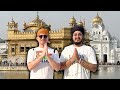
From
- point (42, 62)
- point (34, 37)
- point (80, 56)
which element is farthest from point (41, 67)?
point (34, 37)

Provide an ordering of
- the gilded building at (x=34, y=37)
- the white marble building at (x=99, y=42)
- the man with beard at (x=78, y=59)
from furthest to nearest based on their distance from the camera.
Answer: the white marble building at (x=99, y=42) < the gilded building at (x=34, y=37) < the man with beard at (x=78, y=59)

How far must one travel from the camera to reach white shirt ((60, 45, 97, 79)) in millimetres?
3320

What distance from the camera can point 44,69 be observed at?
132 inches

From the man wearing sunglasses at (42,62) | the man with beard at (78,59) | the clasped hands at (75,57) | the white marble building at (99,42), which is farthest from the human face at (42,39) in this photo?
the white marble building at (99,42)

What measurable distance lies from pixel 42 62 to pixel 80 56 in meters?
0.37

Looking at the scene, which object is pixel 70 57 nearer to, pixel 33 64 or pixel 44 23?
pixel 33 64

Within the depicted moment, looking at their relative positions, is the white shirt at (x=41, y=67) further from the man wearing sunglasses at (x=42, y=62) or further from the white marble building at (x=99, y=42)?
the white marble building at (x=99, y=42)

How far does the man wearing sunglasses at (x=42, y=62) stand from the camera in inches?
131

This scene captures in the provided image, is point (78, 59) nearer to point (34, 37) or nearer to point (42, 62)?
point (42, 62)

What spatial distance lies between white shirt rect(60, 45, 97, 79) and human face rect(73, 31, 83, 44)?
0.19ft

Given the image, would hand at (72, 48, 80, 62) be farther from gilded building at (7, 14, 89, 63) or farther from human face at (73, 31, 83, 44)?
gilded building at (7, 14, 89, 63)

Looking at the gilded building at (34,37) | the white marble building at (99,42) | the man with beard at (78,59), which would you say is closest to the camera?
the man with beard at (78,59)

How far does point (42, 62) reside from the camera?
3.36m

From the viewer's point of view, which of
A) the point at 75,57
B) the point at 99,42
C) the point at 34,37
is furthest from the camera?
the point at 99,42
